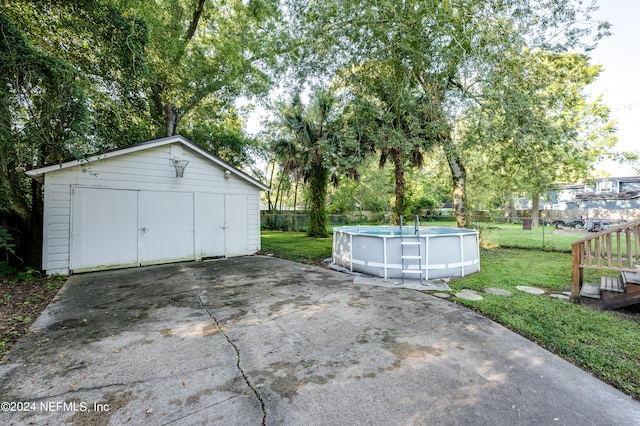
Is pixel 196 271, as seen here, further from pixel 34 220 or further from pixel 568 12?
pixel 568 12

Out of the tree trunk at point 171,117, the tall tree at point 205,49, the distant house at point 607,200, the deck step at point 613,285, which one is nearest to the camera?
the deck step at point 613,285

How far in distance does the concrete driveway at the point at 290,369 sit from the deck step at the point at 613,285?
240 cm

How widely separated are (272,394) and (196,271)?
5397mm

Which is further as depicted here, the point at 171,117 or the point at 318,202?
the point at 318,202

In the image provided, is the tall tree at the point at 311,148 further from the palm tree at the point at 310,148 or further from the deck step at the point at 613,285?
the deck step at the point at 613,285

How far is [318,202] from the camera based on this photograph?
49.3 ft

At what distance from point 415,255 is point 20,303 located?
7.01 m

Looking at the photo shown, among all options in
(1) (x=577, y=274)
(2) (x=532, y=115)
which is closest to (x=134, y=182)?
(1) (x=577, y=274)

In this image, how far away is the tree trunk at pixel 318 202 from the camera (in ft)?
48.9

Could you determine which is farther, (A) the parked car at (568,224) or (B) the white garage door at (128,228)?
(A) the parked car at (568,224)

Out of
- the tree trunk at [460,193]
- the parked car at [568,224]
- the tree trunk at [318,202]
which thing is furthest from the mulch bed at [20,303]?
the parked car at [568,224]

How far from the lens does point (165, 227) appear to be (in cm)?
771

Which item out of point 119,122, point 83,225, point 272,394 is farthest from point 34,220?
point 272,394

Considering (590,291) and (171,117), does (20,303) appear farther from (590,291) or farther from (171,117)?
(171,117)
